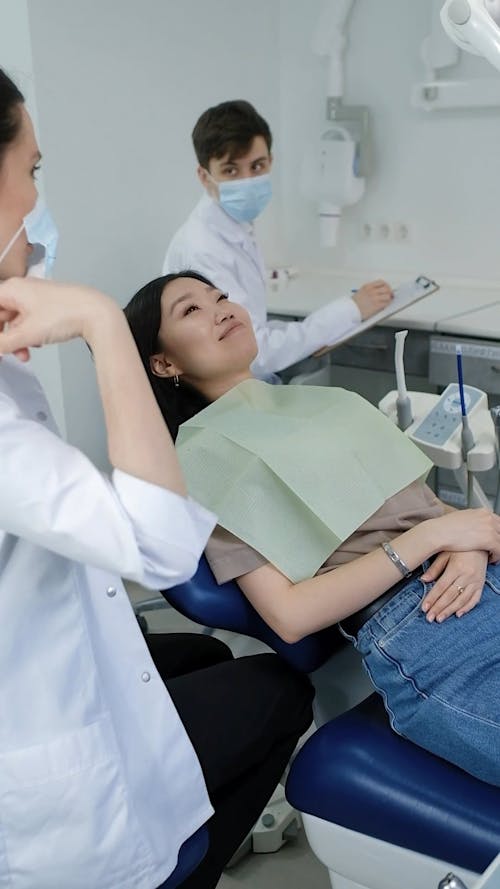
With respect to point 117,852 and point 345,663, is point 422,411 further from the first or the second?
point 117,852

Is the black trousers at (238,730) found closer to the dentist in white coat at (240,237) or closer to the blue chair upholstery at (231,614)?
the blue chair upholstery at (231,614)

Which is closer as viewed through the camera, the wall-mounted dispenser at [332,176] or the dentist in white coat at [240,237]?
the dentist in white coat at [240,237]

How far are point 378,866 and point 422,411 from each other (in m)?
0.86

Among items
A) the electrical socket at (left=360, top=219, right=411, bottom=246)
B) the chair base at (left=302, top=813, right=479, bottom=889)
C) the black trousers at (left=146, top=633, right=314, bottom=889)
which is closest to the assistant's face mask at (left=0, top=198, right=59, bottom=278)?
the black trousers at (left=146, top=633, right=314, bottom=889)

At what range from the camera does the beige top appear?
4.26 feet

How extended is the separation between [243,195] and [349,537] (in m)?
1.53

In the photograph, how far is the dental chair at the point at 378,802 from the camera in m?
1.16

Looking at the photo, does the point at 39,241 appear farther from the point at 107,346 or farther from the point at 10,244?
the point at 107,346

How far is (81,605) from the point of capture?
3.37 feet

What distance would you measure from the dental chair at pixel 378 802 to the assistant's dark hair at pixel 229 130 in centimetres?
163

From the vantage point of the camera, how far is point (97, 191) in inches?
112

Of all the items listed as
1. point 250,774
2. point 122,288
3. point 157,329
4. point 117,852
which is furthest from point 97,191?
point 117,852

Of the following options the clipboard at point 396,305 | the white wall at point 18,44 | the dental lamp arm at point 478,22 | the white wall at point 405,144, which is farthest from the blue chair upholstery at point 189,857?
the white wall at point 405,144

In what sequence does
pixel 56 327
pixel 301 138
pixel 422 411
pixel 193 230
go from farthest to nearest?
pixel 301 138
pixel 193 230
pixel 422 411
pixel 56 327
